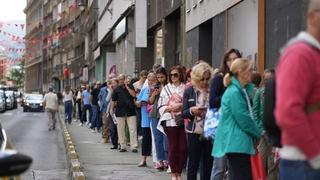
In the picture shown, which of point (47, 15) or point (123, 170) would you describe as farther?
point (47, 15)

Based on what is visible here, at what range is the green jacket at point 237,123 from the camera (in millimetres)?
6781

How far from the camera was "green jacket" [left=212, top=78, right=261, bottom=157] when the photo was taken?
678 centimetres

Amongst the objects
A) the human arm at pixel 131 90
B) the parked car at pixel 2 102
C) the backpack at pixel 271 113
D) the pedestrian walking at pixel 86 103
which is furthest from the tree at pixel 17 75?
the backpack at pixel 271 113

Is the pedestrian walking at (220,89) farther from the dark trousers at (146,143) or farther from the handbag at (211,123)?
the dark trousers at (146,143)

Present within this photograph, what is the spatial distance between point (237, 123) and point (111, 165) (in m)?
7.37

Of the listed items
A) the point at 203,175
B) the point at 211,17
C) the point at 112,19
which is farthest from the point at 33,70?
the point at 203,175

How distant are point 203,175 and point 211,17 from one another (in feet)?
30.2

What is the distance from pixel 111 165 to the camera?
13.9 m

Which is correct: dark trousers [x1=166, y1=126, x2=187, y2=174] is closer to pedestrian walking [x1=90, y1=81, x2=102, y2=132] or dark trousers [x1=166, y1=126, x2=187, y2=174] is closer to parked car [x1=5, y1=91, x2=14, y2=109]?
pedestrian walking [x1=90, y1=81, x2=102, y2=132]

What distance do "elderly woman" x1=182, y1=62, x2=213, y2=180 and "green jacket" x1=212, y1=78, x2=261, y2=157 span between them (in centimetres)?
218

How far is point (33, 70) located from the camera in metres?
137

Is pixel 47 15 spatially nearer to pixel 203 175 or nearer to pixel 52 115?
pixel 52 115

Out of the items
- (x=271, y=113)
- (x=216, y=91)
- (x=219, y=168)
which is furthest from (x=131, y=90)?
(x=271, y=113)

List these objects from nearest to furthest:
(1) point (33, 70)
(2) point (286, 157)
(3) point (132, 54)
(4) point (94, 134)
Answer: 1. (2) point (286, 157)
2. (4) point (94, 134)
3. (3) point (132, 54)
4. (1) point (33, 70)
